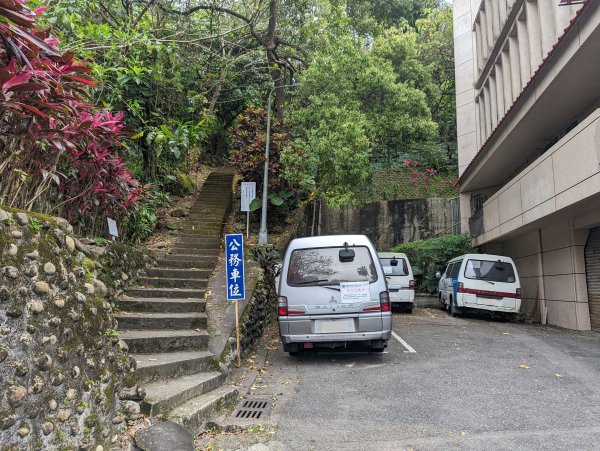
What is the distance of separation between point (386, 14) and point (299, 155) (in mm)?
20393

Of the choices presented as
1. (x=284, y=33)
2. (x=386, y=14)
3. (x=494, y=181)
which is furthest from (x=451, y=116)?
(x=284, y=33)

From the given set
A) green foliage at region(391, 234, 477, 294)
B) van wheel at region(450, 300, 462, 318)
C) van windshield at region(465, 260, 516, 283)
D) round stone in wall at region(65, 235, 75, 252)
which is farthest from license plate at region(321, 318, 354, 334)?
green foliage at region(391, 234, 477, 294)

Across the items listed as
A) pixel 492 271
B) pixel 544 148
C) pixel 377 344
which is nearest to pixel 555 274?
pixel 492 271

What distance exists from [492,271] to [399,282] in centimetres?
273

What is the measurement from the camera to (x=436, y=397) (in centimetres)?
548

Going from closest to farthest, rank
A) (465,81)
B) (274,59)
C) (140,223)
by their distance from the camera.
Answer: (140,223) < (274,59) < (465,81)

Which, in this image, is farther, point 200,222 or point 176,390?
point 200,222

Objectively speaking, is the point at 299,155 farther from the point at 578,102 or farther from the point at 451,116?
the point at 451,116

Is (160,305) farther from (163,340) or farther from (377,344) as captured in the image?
(377,344)

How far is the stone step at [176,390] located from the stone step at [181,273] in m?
3.28

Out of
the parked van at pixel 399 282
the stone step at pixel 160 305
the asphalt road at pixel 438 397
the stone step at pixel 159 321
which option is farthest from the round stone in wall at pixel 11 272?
the parked van at pixel 399 282

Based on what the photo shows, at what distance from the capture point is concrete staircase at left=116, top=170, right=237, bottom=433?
15.0 feet

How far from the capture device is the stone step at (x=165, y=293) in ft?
24.3

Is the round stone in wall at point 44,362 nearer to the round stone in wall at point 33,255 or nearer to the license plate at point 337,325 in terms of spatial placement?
the round stone in wall at point 33,255
